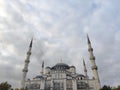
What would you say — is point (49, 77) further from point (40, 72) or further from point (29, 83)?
point (40, 72)

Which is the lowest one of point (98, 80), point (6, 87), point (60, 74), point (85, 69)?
point (6, 87)

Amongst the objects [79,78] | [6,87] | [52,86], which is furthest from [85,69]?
[6,87]

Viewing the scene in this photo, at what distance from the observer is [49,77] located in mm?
61000

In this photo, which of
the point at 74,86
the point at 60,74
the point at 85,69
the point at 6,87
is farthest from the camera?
the point at 85,69

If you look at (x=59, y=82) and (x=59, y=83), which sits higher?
(x=59, y=82)

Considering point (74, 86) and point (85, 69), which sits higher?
point (85, 69)

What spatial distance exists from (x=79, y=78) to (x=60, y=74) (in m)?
7.80

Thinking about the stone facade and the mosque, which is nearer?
the mosque

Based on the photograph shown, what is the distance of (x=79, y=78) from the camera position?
203ft

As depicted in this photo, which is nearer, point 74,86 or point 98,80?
point 98,80

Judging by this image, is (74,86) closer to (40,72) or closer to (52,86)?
(52,86)

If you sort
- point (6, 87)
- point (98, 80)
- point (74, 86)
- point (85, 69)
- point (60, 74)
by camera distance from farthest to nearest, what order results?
point (85, 69) → point (60, 74) → point (74, 86) → point (98, 80) → point (6, 87)

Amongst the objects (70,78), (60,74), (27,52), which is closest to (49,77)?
(60,74)

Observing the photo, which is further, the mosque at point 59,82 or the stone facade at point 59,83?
the stone facade at point 59,83
